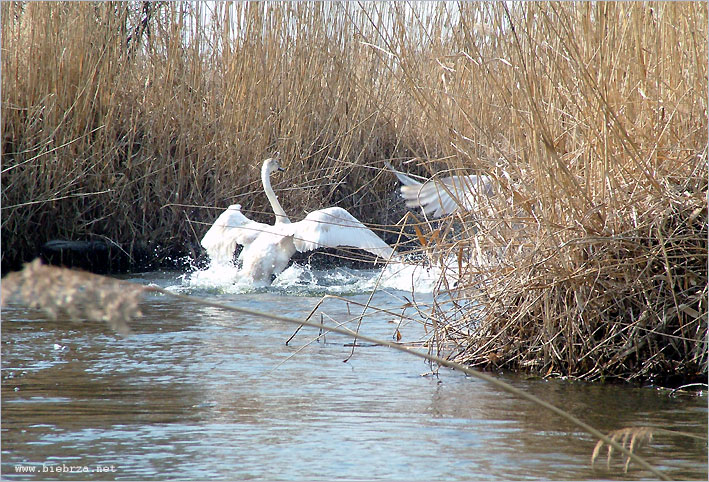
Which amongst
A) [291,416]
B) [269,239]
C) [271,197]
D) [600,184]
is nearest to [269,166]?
[271,197]

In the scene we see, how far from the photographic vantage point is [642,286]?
367 cm

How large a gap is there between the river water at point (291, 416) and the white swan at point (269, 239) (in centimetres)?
226

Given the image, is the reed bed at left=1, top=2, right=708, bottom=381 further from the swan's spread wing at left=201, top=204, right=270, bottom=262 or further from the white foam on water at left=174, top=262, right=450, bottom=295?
the swan's spread wing at left=201, top=204, right=270, bottom=262

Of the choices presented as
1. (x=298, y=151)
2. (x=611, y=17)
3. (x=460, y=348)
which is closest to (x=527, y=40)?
(x=611, y=17)

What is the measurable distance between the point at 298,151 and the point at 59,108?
228cm

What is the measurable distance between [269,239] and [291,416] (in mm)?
4649

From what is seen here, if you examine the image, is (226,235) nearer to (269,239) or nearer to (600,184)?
(269,239)

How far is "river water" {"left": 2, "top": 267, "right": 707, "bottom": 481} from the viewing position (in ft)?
9.12

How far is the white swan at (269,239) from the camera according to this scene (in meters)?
7.58

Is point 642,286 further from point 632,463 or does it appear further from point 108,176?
point 108,176

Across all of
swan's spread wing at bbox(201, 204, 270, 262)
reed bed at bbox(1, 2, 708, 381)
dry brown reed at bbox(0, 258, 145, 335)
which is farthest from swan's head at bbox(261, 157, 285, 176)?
dry brown reed at bbox(0, 258, 145, 335)

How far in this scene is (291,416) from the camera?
3.45m

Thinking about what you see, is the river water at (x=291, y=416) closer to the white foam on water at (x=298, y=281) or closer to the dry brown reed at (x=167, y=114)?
the white foam on water at (x=298, y=281)

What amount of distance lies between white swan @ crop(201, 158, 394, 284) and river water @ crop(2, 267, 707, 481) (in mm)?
2262
